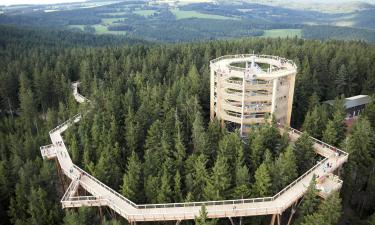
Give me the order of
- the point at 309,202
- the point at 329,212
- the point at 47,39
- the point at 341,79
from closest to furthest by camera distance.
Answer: the point at 329,212
the point at 309,202
the point at 341,79
the point at 47,39

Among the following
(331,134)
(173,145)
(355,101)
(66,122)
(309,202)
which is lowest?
(66,122)

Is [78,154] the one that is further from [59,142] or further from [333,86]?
[333,86]

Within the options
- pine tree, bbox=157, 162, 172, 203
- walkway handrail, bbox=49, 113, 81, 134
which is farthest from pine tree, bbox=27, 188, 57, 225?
walkway handrail, bbox=49, 113, 81, 134

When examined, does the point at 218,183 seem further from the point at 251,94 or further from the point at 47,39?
the point at 47,39

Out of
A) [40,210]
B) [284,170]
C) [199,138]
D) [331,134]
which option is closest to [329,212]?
[284,170]

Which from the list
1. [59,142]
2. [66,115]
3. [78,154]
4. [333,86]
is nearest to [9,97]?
[66,115]

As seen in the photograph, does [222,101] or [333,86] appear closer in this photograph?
[222,101]

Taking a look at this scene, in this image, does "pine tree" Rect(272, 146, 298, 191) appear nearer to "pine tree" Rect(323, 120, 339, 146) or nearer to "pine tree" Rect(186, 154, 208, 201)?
"pine tree" Rect(186, 154, 208, 201)
